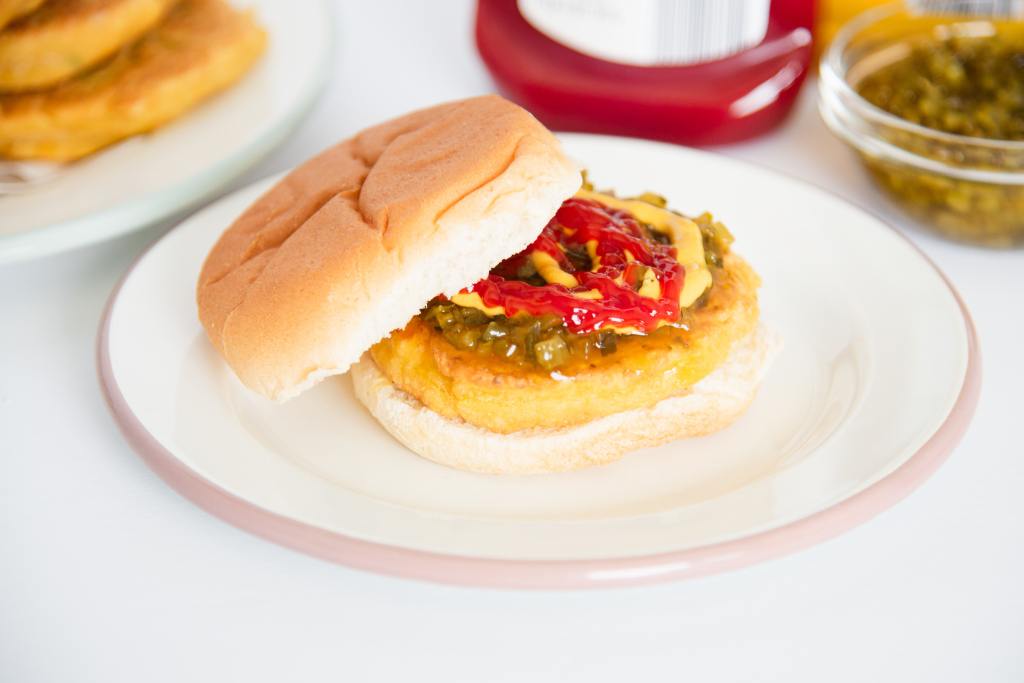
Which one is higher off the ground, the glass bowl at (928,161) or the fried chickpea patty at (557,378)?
the fried chickpea patty at (557,378)

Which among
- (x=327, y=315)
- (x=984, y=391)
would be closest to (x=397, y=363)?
(x=327, y=315)

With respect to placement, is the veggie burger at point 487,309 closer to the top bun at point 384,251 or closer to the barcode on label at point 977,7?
the top bun at point 384,251

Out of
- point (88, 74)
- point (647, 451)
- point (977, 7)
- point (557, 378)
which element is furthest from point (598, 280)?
point (977, 7)

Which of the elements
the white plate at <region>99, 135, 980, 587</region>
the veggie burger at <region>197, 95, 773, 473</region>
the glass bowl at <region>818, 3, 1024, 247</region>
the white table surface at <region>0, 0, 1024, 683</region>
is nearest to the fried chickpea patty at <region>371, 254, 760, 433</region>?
the veggie burger at <region>197, 95, 773, 473</region>

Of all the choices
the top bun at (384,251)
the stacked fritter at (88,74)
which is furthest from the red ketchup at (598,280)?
the stacked fritter at (88,74)

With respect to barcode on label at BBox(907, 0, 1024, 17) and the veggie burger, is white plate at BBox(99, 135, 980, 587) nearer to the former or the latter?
the veggie burger

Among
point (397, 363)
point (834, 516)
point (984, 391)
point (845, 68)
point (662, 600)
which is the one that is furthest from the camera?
point (845, 68)

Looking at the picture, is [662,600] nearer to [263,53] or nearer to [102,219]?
[102,219]
